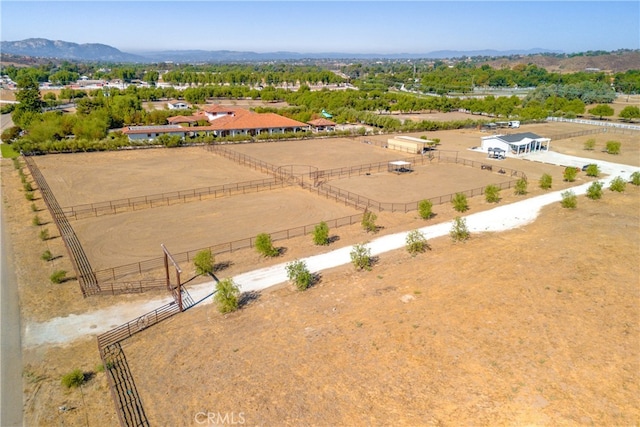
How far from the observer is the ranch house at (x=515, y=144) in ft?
162

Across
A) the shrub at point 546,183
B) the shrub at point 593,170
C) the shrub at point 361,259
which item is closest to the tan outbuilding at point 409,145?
the shrub at point 546,183

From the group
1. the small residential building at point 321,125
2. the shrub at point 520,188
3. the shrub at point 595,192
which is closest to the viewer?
the shrub at point 595,192

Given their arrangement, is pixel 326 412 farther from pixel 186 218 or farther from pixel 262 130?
pixel 262 130

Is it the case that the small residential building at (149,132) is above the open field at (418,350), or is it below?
above

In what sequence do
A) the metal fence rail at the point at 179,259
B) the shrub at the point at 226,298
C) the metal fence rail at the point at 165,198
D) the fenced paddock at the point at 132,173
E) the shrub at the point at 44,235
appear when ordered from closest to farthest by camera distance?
1. the shrub at the point at 226,298
2. the metal fence rail at the point at 179,259
3. the shrub at the point at 44,235
4. the metal fence rail at the point at 165,198
5. the fenced paddock at the point at 132,173

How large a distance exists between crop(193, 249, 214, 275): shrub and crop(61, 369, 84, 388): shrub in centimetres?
757

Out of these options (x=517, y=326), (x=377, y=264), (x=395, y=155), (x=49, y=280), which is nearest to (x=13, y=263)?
(x=49, y=280)

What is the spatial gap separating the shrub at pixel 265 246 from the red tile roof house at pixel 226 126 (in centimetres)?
3826

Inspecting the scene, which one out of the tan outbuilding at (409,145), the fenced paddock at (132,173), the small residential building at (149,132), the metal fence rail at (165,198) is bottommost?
the metal fence rail at (165,198)

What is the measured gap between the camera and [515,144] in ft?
161

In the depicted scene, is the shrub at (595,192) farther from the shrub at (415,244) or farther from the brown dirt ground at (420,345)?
the shrub at (415,244)

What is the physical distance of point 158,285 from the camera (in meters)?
19.1

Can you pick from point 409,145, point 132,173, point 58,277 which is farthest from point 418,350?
point 409,145

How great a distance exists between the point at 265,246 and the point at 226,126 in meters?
Result: 40.2
